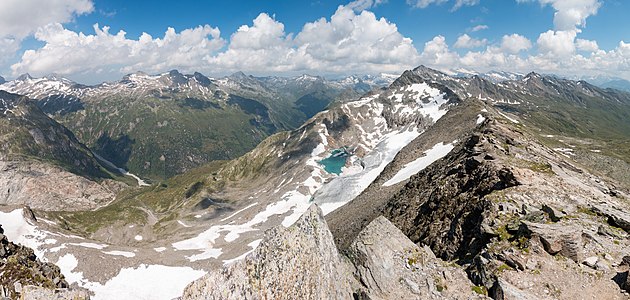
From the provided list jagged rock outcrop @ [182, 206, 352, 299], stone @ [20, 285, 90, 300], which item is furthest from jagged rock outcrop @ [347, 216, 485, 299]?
stone @ [20, 285, 90, 300]

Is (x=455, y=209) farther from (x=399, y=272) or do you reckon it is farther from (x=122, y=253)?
(x=122, y=253)

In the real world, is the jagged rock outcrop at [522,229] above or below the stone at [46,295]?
below

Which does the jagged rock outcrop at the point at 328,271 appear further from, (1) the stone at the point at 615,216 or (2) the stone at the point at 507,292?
(1) the stone at the point at 615,216

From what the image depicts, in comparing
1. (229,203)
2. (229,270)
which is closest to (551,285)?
(229,270)

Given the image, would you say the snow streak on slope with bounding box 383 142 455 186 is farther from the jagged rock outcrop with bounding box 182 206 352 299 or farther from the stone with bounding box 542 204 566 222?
the jagged rock outcrop with bounding box 182 206 352 299

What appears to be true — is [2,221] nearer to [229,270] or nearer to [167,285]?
[167,285]

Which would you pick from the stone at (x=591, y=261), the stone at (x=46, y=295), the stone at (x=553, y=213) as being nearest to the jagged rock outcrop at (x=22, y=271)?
the stone at (x=46, y=295)
